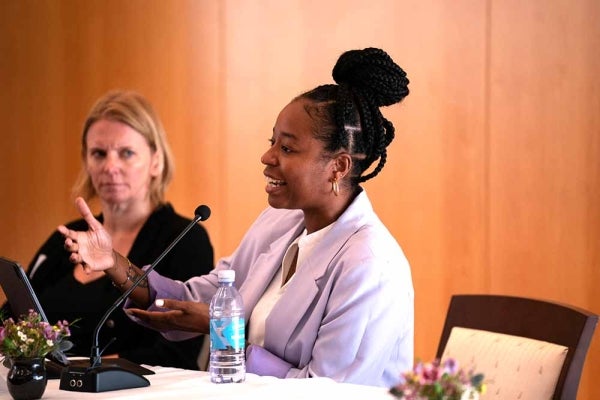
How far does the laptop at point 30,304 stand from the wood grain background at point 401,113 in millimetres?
2504

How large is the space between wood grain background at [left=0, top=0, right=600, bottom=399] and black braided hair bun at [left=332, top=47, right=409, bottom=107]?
6.37ft

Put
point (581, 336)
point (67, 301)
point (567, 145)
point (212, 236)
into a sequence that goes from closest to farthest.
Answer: point (581, 336) → point (67, 301) → point (567, 145) → point (212, 236)

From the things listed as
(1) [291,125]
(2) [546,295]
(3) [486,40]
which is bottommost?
(2) [546,295]

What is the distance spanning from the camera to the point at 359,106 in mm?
2684

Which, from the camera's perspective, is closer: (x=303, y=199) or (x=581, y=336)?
(x=581, y=336)

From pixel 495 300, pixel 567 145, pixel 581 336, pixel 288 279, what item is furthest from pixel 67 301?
pixel 567 145

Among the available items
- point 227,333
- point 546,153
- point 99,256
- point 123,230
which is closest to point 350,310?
point 227,333

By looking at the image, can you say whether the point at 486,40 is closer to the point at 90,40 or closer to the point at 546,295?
the point at 546,295

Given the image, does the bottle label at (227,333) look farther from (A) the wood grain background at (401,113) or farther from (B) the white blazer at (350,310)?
(A) the wood grain background at (401,113)

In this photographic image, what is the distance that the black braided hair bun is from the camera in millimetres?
2702

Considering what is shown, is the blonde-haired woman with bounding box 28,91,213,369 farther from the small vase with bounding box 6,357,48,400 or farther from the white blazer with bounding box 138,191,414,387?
the small vase with bounding box 6,357,48,400

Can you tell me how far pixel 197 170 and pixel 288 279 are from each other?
2.32m

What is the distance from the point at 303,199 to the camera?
267cm

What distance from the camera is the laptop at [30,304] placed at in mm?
2281
